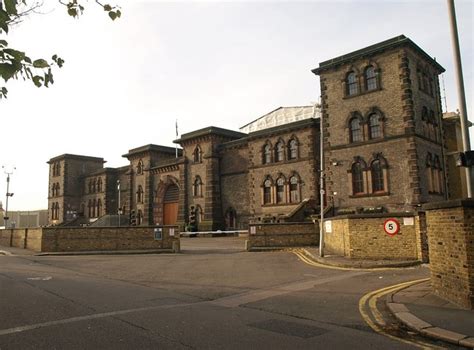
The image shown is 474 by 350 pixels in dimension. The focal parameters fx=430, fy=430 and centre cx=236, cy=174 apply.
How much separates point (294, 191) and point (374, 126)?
369 inches

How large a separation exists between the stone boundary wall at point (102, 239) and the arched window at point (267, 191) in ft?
44.9

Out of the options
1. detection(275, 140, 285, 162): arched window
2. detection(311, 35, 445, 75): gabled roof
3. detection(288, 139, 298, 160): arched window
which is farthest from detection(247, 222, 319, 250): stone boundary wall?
detection(311, 35, 445, 75): gabled roof

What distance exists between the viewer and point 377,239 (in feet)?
57.2

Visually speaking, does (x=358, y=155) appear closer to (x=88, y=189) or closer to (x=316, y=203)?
(x=316, y=203)

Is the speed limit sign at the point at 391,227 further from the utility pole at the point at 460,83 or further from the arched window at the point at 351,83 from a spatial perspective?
the arched window at the point at 351,83

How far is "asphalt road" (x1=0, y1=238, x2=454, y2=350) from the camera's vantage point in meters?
6.47

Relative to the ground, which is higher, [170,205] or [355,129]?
[355,129]

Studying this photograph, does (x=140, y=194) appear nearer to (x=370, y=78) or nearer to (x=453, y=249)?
(x=370, y=78)

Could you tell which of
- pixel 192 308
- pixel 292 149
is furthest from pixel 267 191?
pixel 192 308

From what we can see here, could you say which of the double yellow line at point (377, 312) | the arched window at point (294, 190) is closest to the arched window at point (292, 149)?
the arched window at point (294, 190)

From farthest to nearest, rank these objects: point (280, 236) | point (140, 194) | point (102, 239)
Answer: point (140, 194), point (102, 239), point (280, 236)

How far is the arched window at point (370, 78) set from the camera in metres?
30.5

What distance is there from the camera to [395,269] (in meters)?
15.0

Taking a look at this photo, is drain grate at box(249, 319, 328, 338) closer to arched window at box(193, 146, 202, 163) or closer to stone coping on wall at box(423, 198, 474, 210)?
stone coping on wall at box(423, 198, 474, 210)
